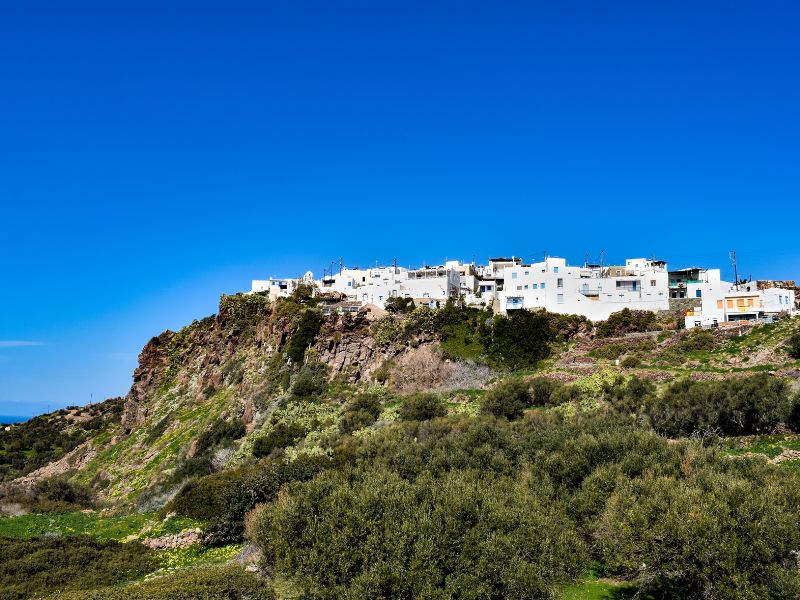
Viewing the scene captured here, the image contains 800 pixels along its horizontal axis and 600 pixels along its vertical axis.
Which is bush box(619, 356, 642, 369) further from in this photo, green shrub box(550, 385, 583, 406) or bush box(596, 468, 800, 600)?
bush box(596, 468, 800, 600)

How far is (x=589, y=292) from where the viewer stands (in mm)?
68000

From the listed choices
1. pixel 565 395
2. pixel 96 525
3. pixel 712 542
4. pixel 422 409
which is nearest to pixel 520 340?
pixel 565 395

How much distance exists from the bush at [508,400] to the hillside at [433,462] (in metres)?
A: 0.22

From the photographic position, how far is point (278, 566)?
60.5 feet

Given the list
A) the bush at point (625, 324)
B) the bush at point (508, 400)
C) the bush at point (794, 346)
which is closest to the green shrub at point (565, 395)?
the bush at point (508, 400)

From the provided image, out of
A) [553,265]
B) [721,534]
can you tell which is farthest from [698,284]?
[721,534]

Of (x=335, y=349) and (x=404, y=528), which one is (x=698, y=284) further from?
(x=404, y=528)

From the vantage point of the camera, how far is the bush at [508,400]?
42656 mm

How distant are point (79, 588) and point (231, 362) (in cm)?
5120

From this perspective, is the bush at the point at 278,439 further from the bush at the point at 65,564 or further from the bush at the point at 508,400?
the bush at the point at 65,564

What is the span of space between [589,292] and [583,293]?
68 cm

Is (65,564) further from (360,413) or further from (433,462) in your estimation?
(360,413)

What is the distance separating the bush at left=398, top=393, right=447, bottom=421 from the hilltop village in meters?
24.8

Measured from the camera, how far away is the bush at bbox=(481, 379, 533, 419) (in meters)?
42.7
